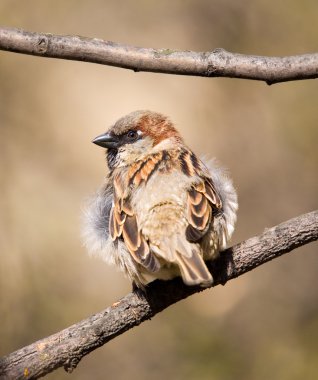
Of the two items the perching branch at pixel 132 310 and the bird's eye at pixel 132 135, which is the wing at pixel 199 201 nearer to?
the perching branch at pixel 132 310

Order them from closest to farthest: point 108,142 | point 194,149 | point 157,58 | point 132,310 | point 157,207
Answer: point 157,58 < point 132,310 < point 157,207 < point 108,142 < point 194,149

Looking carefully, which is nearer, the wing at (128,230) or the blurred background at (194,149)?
the wing at (128,230)

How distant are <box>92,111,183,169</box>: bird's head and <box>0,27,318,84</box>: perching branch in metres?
1.31

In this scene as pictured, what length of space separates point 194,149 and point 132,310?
14.4 ft

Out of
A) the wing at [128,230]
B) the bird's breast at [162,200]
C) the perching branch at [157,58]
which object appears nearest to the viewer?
the perching branch at [157,58]

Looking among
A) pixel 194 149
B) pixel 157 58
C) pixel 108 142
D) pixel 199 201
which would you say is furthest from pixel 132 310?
pixel 194 149

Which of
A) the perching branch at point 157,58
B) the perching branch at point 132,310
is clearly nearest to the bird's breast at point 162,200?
the perching branch at point 132,310

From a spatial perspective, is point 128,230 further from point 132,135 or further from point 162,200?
point 132,135

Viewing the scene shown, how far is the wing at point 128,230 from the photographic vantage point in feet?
13.6

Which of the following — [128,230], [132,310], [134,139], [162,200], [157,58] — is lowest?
[132,310]

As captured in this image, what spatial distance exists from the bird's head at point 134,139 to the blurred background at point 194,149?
272 centimetres

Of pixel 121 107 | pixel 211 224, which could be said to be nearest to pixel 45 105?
pixel 121 107

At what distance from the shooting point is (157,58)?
363cm

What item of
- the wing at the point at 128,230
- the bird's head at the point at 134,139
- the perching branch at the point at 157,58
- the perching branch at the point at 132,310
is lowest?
the perching branch at the point at 132,310
